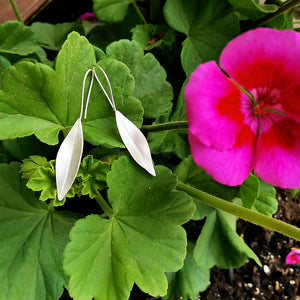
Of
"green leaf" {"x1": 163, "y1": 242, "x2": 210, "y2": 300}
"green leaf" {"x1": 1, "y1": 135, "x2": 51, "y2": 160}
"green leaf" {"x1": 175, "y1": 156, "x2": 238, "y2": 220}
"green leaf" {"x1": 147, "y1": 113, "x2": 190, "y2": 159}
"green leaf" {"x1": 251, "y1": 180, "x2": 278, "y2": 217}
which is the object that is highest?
"green leaf" {"x1": 1, "y1": 135, "x2": 51, "y2": 160}

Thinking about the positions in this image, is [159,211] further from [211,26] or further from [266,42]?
[211,26]

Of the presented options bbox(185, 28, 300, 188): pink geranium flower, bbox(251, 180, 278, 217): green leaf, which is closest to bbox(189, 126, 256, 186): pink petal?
bbox(185, 28, 300, 188): pink geranium flower

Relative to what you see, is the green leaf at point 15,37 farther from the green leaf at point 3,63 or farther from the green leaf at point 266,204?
the green leaf at point 266,204

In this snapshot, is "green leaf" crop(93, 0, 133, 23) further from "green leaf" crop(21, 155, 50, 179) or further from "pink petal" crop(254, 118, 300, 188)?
"pink petal" crop(254, 118, 300, 188)

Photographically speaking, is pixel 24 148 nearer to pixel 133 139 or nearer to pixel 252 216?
pixel 133 139

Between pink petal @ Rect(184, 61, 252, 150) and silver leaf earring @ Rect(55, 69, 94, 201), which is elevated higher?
pink petal @ Rect(184, 61, 252, 150)

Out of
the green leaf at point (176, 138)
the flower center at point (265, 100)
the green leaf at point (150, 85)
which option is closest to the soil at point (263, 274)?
the green leaf at point (176, 138)
